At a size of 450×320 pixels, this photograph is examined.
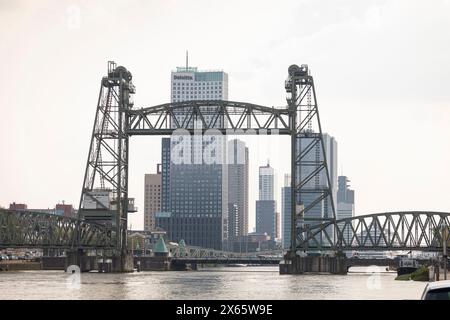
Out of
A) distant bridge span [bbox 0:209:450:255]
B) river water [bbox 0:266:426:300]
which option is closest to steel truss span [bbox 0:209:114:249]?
distant bridge span [bbox 0:209:450:255]

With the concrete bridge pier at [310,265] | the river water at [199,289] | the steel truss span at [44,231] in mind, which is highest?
the steel truss span at [44,231]

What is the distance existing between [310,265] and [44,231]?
1612 inches

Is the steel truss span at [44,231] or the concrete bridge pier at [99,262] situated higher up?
the steel truss span at [44,231]

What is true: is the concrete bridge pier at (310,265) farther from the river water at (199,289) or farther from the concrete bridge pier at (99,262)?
the river water at (199,289)

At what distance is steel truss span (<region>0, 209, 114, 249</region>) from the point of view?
13700 cm

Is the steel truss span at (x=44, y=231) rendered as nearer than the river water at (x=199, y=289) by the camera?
No

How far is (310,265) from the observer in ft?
A: 434

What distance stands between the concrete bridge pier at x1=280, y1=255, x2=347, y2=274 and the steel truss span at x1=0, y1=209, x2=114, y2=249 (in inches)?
966

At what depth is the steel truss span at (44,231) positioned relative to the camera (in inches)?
5394

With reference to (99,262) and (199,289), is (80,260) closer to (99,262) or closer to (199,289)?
(99,262)

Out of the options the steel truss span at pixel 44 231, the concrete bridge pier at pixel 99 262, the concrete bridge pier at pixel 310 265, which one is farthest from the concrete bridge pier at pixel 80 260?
the concrete bridge pier at pixel 310 265

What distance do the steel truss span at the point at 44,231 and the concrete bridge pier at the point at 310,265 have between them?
2454 cm
